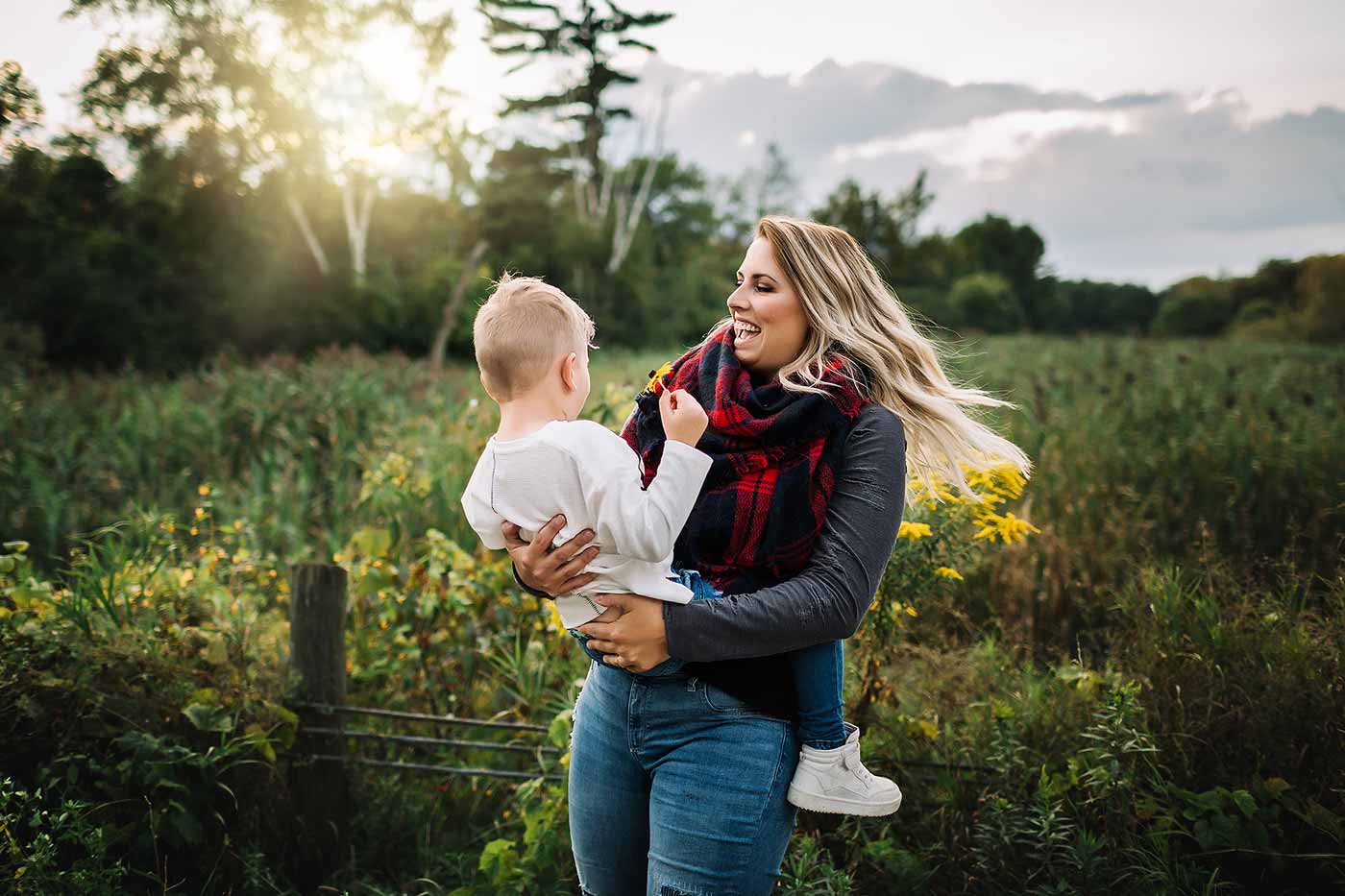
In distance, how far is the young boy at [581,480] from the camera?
153 centimetres

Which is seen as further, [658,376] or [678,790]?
[658,376]

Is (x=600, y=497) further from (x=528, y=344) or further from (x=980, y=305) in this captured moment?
(x=980, y=305)

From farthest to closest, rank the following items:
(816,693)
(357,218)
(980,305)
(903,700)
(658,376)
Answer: (980,305) → (357,218) → (903,700) → (658,376) → (816,693)

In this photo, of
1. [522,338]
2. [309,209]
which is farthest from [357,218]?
[522,338]

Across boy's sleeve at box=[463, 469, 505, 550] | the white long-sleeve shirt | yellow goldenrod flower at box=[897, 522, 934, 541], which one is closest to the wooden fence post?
boy's sleeve at box=[463, 469, 505, 550]

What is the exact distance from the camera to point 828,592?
1.53 metres

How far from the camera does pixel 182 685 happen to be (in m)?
2.83

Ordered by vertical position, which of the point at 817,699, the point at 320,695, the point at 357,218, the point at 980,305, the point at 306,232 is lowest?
the point at 320,695

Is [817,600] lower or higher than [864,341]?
lower

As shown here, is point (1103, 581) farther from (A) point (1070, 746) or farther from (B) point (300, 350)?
(B) point (300, 350)

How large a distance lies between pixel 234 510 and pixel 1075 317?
200ft

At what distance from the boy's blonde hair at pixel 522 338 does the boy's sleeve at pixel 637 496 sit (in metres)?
0.22

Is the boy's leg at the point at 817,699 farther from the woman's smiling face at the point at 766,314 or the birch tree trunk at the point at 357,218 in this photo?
the birch tree trunk at the point at 357,218

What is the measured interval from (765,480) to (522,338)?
0.55 metres
